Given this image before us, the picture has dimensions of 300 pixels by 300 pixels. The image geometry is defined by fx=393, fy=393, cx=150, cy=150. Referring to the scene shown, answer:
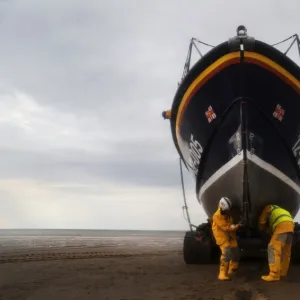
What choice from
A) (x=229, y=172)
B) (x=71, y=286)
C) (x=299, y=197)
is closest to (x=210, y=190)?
(x=229, y=172)

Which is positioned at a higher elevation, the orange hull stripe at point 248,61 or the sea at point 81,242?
the orange hull stripe at point 248,61

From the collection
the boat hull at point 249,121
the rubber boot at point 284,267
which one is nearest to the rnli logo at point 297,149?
the boat hull at point 249,121

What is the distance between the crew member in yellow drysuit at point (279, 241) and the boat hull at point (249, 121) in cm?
38

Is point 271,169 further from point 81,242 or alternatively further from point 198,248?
point 81,242

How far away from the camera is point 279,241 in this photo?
4844 millimetres

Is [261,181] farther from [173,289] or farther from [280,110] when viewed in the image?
[173,289]

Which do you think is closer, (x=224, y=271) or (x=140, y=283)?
(x=140, y=283)

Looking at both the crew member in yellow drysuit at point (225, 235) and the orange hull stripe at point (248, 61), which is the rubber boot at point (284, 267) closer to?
the crew member in yellow drysuit at point (225, 235)

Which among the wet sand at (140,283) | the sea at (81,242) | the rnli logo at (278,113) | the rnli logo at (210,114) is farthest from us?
the sea at (81,242)

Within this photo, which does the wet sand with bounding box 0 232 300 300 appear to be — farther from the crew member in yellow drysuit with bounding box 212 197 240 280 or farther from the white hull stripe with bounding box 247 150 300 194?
the white hull stripe with bounding box 247 150 300 194

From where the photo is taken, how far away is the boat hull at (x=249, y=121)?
5.38 metres

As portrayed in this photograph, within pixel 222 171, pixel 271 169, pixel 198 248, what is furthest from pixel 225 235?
pixel 198 248

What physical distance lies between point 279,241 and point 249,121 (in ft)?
5.40

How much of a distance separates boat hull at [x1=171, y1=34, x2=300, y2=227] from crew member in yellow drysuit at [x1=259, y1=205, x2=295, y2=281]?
15.0 inches
